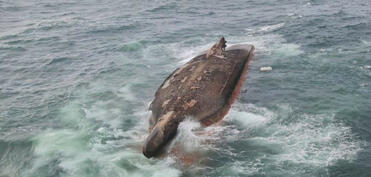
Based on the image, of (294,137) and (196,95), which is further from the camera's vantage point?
(196,95)

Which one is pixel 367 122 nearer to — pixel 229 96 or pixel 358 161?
pixel 358 161

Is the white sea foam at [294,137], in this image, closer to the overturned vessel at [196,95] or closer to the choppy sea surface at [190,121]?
the choppy sea surface at [190,121]

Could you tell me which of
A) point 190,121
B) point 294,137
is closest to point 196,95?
point 190,121

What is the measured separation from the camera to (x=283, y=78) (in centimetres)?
3058

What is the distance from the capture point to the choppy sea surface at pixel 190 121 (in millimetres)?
20562

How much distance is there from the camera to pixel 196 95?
991 inches

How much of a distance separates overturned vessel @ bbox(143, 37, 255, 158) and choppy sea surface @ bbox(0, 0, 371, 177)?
643mm

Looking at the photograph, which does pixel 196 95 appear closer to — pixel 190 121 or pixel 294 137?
pixel 190 121

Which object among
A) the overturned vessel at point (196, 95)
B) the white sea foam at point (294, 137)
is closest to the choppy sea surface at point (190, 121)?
the white sea foam at point (294, 137)

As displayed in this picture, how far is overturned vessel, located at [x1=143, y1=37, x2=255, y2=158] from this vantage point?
2177 cm

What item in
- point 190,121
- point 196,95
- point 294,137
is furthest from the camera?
point 196,95

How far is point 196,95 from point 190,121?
8.00 ft

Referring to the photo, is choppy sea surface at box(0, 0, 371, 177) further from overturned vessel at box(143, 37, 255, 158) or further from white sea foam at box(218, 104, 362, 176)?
overturned vessel at box(143, 37, 255, 158)

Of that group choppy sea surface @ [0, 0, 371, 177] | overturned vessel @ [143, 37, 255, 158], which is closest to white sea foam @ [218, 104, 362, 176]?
choppy sea surface @ [0, 0, 371, 177]
